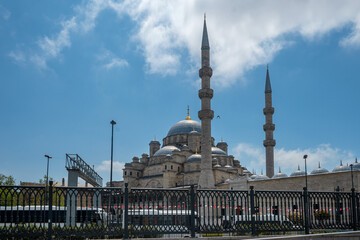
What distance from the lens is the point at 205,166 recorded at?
119 ft

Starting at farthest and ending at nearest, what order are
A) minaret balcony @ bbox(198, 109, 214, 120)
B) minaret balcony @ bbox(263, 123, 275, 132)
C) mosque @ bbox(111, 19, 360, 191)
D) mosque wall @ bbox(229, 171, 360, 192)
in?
minaret balcony @ bbox(263, 123, 275, 132)
minaret balcony @ bbox(198, 109, 214, 120)
mosque @ bbox(111, 19, 360, 191)
mosque wall @ bbox(229, 171, 360, 192)

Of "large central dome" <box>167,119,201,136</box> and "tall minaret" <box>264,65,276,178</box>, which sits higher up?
"large central dome" <box>167,119,201,136</box>

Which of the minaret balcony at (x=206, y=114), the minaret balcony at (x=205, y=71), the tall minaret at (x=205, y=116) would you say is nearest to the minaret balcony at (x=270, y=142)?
the tall minaret at (x=205, y=116)

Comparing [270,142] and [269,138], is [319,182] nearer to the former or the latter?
[270,142]

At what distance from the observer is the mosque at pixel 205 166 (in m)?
28.6

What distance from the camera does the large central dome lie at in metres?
59.5

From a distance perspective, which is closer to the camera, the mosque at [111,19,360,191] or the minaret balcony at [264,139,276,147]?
the mosque at [111,19,360,191]

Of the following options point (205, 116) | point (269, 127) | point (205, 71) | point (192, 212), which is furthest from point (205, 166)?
point (192, 212)

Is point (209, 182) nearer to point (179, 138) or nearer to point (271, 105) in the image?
point (271, 105)

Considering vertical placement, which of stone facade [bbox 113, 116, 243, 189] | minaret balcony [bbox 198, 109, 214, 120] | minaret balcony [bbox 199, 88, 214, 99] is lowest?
stone facade [bbox 113, 116, 243, 189]

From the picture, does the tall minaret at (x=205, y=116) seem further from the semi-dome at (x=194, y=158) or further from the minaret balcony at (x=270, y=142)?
the semi-dome at (x=194, y=158)

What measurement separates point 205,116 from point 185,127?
23963 millimetres

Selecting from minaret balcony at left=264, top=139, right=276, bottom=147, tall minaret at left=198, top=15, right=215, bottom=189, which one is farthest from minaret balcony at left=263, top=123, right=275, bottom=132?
tall minaret at left=198, top=15, right=215, bottom=189

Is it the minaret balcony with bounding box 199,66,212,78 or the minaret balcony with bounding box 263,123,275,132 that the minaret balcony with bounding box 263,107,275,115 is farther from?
the minaret balcony with bounding box 199,66,212,78
